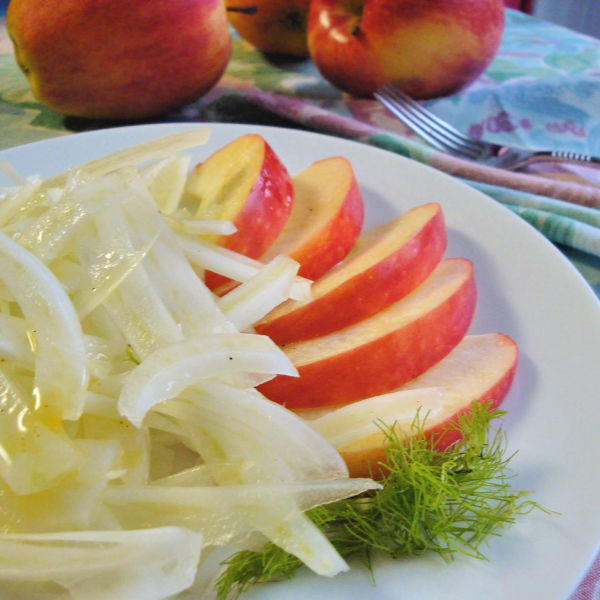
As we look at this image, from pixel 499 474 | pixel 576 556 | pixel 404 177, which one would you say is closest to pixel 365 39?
pixel 404 177

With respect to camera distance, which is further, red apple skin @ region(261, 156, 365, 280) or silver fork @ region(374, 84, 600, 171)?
silver fork @ region(374, 84, 600, 171)

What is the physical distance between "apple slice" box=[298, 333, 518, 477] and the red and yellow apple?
5.02ft

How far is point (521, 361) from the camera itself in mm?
966

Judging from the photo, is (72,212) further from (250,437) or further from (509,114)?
(509,114)

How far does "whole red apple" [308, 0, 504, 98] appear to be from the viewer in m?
1.73

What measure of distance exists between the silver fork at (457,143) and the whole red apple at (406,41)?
0.25 ft

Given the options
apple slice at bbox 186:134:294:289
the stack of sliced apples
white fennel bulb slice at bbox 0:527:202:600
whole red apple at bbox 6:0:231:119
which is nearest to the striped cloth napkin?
whole red apple at bbox 6:0:231:119

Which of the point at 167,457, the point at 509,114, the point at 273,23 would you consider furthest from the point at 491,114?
the point at 167,457

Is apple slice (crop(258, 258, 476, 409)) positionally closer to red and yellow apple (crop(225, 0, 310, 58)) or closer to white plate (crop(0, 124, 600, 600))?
white plate (crop(0, 124, 600, 600))

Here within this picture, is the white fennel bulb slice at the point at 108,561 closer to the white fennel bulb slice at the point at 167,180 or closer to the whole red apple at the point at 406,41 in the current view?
the white fennel bulb slice at the point at 167,180

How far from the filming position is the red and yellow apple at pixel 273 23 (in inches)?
81.2

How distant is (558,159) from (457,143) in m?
0.25

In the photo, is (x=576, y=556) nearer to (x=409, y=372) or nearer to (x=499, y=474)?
(x=499, y=474)

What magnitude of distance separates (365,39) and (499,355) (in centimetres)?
116
